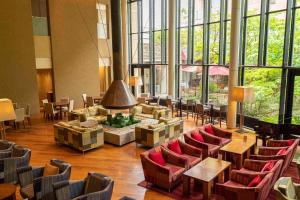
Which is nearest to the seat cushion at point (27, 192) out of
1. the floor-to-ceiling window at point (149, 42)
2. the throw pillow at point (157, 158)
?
the throw pillow at point (157, 158)

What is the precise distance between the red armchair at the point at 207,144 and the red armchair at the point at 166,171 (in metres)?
1.11

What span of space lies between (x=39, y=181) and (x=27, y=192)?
43 centimetres

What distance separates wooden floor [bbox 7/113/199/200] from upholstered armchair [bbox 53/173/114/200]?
1051 mm

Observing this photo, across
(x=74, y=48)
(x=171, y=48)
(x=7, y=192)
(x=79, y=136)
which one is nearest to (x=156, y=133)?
(x=79, y=136)

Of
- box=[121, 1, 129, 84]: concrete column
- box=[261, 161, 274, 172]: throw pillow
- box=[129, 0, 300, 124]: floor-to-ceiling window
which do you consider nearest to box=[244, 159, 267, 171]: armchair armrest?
box=[261, 161, 274, 172]: throw pillow

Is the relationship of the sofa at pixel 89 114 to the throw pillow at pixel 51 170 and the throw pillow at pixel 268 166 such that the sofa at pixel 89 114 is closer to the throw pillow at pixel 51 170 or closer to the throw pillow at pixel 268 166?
the throw pillow at pixel 51 170

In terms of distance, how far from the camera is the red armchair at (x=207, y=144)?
670cm

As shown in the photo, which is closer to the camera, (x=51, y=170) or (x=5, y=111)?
(x=51, y=170)

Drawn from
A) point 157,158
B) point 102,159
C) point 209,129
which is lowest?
point 102,159

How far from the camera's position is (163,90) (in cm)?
1482

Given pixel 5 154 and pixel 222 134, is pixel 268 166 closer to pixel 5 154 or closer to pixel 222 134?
pixel 222 134

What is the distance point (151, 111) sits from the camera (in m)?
11.3

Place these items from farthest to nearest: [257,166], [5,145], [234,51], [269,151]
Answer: [234,51] → [5,145] → [269,151] → [257,166]

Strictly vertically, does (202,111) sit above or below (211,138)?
above
